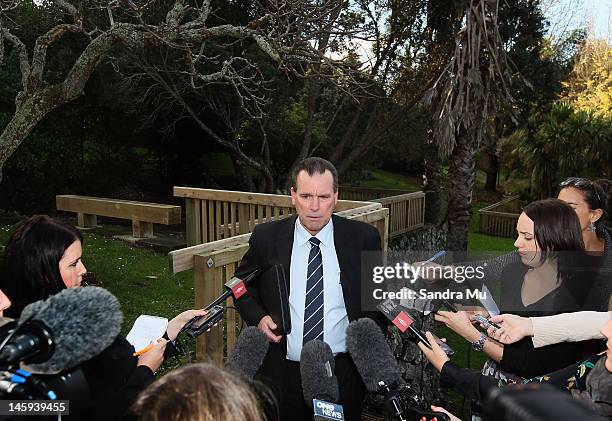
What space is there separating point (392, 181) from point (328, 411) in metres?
25.6

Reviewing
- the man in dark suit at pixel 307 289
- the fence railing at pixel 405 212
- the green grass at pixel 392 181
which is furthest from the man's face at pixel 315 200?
the green grass at pixel 392 181

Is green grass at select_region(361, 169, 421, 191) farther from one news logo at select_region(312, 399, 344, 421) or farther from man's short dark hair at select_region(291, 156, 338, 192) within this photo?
one news logo at select_region(312, 399, 344, 421)

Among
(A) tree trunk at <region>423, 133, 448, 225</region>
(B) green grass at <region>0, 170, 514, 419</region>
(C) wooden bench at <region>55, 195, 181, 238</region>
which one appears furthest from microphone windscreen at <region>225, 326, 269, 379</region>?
(A) tree trunk at <region>423, 133, 448, 225</region>

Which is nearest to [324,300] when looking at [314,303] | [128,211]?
[314,303]

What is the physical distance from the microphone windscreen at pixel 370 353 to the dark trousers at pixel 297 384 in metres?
0.30

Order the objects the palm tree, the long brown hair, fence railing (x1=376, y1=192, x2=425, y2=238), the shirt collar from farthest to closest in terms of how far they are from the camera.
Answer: fence railing (x1=376, y1=192, x2=425, y2=238) → the palm tree → the shirt collar → the long brown hair

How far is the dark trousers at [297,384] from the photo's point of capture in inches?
113

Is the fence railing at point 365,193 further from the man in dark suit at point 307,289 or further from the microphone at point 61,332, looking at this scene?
the microphone at point 61,332

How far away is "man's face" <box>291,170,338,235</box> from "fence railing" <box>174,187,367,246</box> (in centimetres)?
369

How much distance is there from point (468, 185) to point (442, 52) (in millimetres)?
4289

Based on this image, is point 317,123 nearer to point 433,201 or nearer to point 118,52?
point 433,201

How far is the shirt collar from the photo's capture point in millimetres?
2980

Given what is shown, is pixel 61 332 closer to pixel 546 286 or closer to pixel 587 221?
pixel 546 286

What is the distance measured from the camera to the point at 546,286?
2428mm
